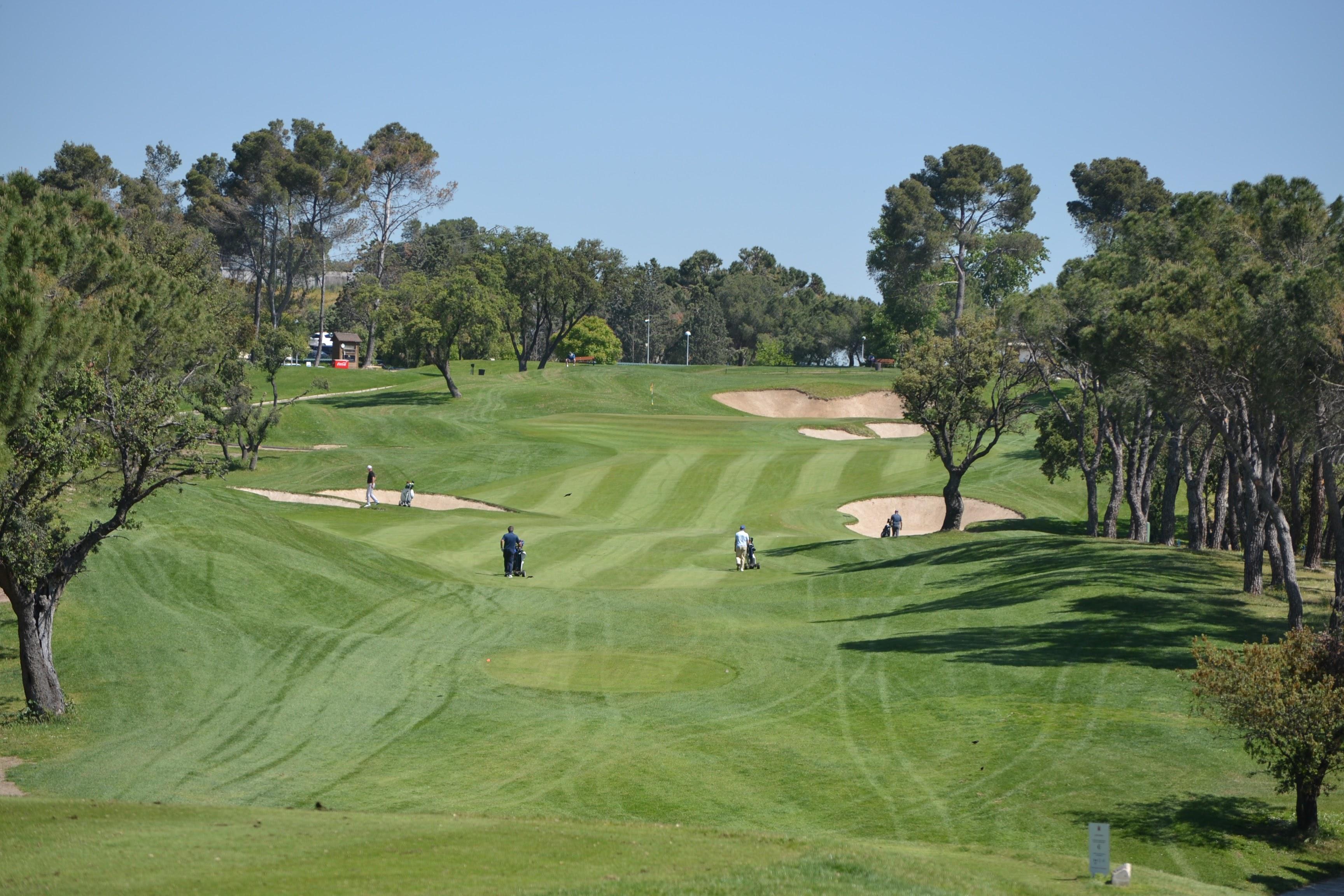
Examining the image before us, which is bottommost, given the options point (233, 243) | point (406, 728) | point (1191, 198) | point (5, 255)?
point (406, 728)

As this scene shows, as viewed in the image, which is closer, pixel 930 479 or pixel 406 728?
pixel 406 728

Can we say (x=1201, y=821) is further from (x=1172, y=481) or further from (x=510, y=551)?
(x=1172, y=481)

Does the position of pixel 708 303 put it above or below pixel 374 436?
above

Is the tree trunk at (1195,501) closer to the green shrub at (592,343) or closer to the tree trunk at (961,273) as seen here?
the tree trunk at (961,273)

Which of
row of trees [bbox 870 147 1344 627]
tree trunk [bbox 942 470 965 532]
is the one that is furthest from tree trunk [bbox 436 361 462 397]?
tree trunk [bbox 942 470 965 532]

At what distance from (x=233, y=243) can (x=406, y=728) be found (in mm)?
114932

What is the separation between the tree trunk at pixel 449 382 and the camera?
90.0 metres

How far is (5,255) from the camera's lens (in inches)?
656

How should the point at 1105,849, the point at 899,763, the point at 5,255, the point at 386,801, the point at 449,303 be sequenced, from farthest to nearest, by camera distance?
1. the point at 449,303
2. the point at 899,763
3. the point at 386,801
4. the point at 5,255
5. the point at 1105,849

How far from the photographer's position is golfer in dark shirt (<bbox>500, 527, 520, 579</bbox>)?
1513 inches

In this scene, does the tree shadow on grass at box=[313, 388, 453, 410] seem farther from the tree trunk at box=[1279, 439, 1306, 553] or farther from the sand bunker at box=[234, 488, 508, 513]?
the tree trunk at box=[1279, 439, 1306, 553]

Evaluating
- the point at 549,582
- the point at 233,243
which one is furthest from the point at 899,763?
the point at 233,243

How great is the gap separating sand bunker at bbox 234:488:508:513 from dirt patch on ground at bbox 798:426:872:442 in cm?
3139

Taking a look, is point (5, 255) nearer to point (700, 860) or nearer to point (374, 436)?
point (700, 860)
